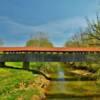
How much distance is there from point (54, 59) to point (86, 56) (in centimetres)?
529

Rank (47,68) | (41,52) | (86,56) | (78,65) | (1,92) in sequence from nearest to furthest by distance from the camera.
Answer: (1,92), (86,56), (41,52), (47,68), (78,65)

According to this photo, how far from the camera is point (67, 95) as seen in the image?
3394cm

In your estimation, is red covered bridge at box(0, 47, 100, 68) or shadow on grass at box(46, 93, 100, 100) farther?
red covered bridge at box(0, 47, 100, 68)

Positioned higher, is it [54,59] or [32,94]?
[54,59]

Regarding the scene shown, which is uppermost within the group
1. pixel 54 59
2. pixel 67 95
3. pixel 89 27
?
pixel 89 27

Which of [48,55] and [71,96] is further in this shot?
[48,55]

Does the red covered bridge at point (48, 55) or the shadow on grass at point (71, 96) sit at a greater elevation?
the red covered bridge at point (48, 55)

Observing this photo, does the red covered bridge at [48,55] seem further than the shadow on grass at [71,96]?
Yes

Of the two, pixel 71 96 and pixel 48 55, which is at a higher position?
pixel 48 55

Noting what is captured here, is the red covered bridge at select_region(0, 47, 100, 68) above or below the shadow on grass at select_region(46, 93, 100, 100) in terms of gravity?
above

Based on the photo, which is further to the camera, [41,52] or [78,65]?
[78,65]

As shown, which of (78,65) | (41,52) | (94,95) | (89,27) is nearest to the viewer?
(94,95)

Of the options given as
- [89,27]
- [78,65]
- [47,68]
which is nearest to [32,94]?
[89,27]

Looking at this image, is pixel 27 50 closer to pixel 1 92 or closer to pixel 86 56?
pixel 86 56
